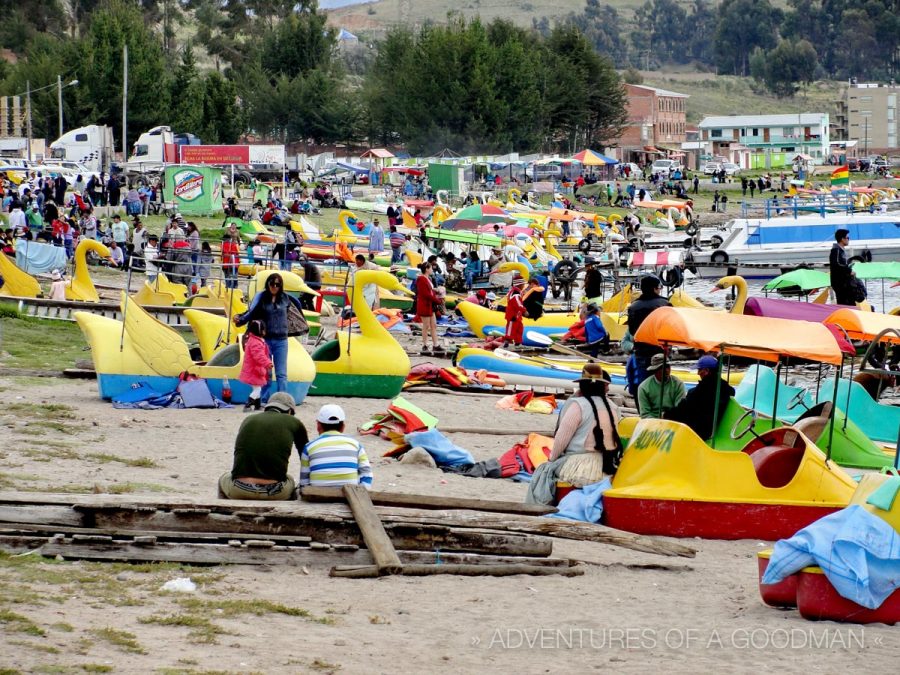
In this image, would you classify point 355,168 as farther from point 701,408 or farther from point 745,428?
point 701,408

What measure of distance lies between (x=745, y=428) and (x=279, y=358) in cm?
511

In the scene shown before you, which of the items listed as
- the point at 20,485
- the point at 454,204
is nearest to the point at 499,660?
the point at 20,485

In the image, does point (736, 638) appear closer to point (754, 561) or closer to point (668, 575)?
point (668, 575)

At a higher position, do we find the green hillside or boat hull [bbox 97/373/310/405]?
the green hillside

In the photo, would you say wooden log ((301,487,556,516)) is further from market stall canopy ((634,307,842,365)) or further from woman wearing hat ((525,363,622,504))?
Answer: market stall canopy ((634,307,842,365))

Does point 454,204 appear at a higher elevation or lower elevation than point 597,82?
lower

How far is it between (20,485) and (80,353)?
9782 millimetres

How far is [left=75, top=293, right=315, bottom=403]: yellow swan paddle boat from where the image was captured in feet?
48.7

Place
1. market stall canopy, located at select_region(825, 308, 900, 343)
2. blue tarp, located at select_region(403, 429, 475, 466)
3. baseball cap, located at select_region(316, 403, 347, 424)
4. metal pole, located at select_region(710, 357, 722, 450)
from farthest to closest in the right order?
market stall canopy, located at select_region(825, 308, 900, 343) → blue tarp, located at select_region(403, 429, 475, 466) → metal pole, located at select_region(710, 357, 722, 450) → baseball cap, located at select_region(316, 403, 347, 424)

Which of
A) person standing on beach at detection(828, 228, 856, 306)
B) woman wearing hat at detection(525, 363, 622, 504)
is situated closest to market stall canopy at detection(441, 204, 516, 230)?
person standing on beach at detection(828, 228, 856, 306)

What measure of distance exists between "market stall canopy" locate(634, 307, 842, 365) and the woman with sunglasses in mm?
4318

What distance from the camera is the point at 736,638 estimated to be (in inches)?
292

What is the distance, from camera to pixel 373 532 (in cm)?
853

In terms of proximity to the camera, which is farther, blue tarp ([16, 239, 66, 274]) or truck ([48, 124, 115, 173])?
truck ([48, 124, 115, 173])
